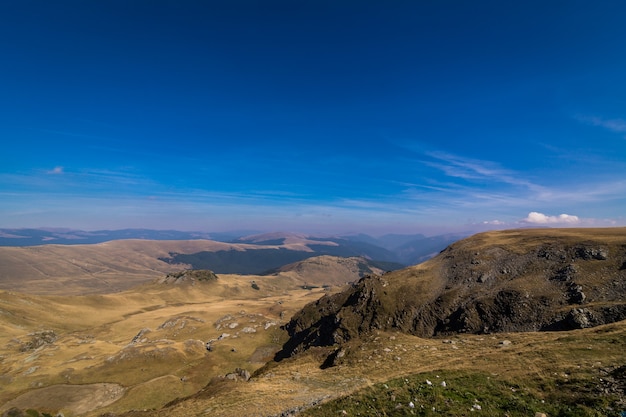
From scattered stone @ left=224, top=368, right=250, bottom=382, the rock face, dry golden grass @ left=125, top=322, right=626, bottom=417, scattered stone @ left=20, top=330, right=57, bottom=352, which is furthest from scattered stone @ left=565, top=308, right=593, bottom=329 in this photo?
scattered stone @ left=20, top=330, right=57, bottom=352

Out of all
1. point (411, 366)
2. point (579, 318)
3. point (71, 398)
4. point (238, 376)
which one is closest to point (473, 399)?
point (411, 366)

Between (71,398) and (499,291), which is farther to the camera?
(71,398)

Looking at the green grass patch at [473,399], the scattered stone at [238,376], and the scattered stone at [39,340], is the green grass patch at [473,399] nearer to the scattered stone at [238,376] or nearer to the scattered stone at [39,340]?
the scattered stone at [238,376]

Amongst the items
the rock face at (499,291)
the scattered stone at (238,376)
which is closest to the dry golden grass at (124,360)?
the rock face at (499,291)

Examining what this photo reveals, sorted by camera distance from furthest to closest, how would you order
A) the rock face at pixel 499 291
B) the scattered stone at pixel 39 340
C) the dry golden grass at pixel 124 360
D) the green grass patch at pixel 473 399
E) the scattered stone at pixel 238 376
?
the scattered stone at pixel 39 340, the dry golden grass at pixel 124 360, the rock face at pixel 499 291, the scattered stone at pixel 238 376, the green grass patch at pixel 473 399

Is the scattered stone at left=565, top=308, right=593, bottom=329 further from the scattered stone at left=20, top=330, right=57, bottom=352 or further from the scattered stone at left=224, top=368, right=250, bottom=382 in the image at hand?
the scattered stone at left=20, top=330, right=57, bottom=352

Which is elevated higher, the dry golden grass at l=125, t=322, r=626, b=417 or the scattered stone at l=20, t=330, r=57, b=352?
the dry golden grass at l=125, t=322, r=626, b=417

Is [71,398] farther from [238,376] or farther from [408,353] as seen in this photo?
[408,353]

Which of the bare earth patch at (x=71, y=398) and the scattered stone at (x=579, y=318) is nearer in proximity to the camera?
the scattered stone at (x=579, y=318)


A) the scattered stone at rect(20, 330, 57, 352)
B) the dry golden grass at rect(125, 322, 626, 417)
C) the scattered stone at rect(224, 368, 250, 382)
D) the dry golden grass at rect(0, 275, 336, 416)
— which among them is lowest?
the scattered stone at rect(20, 330, 57, 352)
